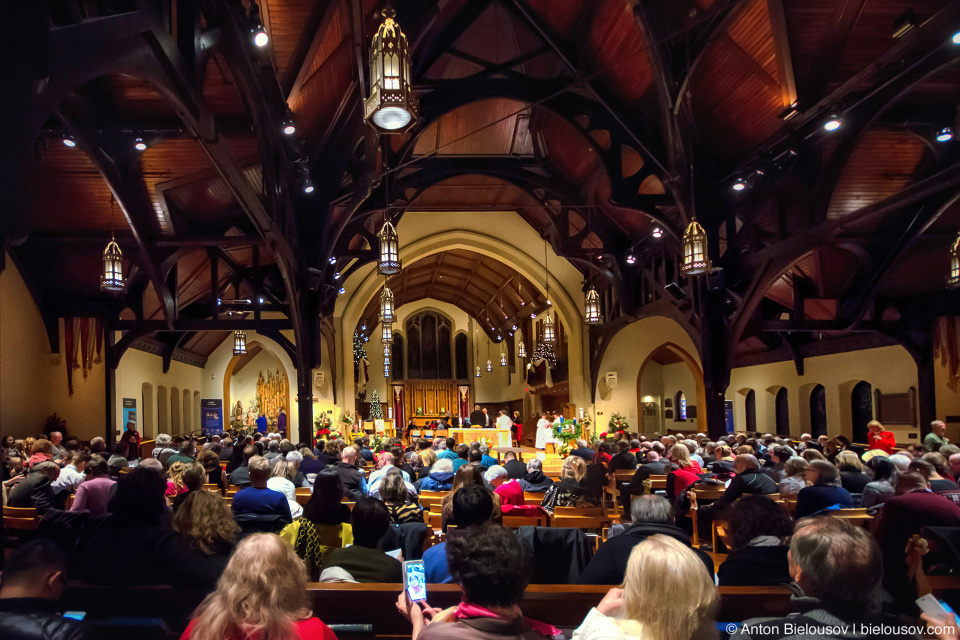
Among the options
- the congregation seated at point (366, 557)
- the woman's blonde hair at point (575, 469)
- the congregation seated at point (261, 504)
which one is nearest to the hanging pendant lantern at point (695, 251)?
the woman's blonde hair at point (575, 469)

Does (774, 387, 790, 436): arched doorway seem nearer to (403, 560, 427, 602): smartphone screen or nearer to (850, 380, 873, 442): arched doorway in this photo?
(850, 380, 873, 442): arched doorway

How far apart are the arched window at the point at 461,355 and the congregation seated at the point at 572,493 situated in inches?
1045

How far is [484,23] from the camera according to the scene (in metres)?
11.2

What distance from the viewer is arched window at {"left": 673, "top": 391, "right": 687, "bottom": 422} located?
2206 centimetres

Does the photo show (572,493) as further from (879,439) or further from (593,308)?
(879,439)

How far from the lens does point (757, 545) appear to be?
3.24m

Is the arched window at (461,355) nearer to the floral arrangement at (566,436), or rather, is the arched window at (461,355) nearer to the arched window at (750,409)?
the arched window at (750,409)

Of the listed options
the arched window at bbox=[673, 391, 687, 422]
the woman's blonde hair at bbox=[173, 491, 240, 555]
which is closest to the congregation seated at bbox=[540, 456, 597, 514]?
the woman's blonde hair at bbox=[173, 491, 240, 555]

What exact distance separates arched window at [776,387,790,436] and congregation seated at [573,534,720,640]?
18.5 meters

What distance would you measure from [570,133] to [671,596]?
12504 millimetres

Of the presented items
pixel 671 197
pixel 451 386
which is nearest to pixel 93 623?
pixel 671 197

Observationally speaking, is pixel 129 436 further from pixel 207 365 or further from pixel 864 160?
pixel 864 160

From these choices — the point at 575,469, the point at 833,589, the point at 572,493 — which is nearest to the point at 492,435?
the point at 575,469

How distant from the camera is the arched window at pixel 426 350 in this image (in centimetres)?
3306
